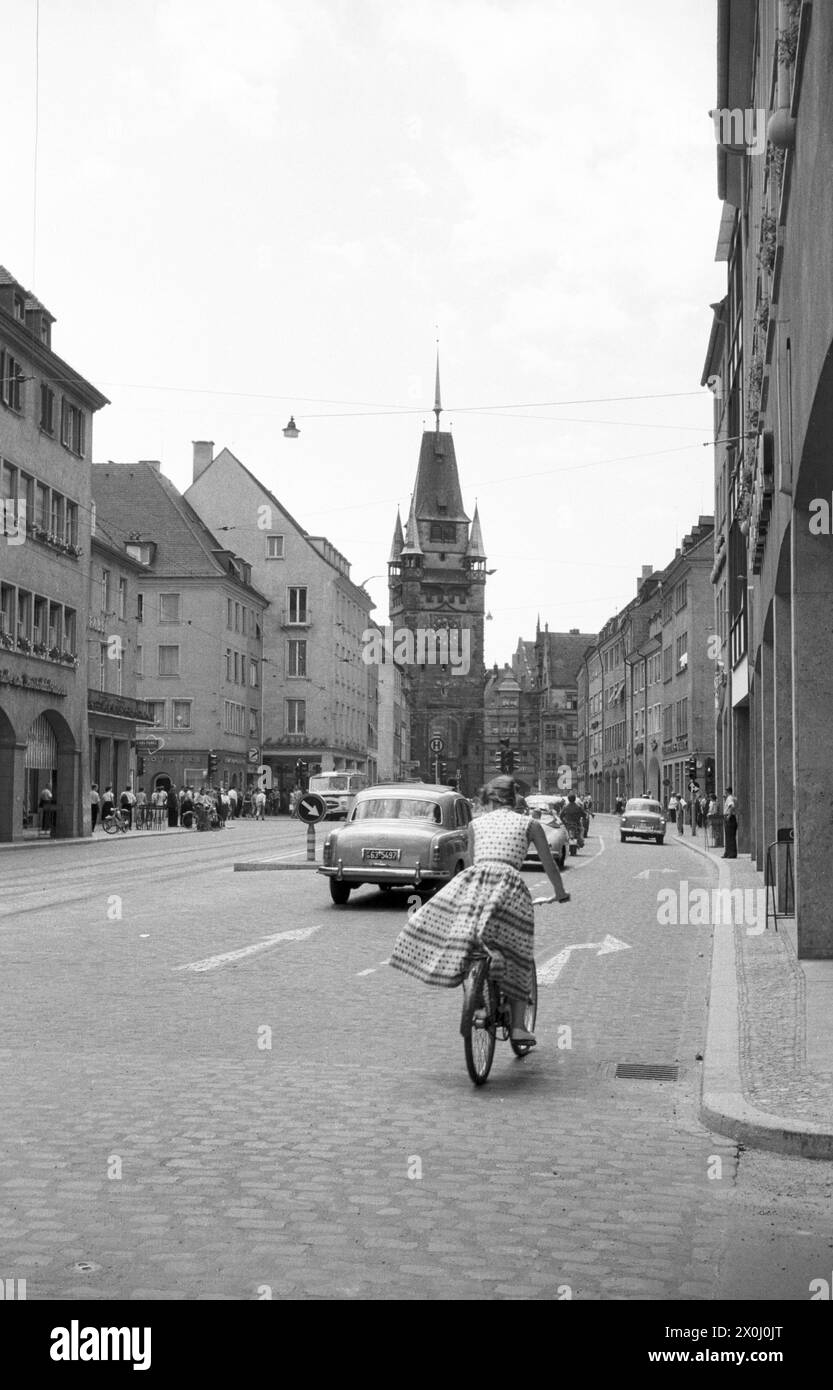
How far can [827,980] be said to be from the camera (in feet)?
42.8

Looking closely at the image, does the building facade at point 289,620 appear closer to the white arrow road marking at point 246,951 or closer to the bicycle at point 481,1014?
the white arrow road marking at point 246,951

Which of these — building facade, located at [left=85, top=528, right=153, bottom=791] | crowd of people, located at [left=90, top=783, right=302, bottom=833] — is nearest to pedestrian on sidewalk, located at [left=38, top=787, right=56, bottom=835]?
crowd of people, located at [left=90, top=783, right=302, bottom=833]

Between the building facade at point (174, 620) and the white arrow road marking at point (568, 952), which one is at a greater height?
the building facade at point (174, 620)

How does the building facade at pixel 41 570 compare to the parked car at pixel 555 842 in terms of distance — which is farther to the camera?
the building facade at pixel 41 570

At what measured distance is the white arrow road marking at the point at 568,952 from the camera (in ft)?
46.0

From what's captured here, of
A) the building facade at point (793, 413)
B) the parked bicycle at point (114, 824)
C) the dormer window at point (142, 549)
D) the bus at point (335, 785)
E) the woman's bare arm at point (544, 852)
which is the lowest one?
the parked bicycle at point (114, 824)

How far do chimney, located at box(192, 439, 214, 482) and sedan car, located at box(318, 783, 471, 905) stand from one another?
7247 centimetres

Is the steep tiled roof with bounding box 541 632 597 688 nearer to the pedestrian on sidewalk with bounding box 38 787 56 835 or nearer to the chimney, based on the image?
the chimney

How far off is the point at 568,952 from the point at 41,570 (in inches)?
1305

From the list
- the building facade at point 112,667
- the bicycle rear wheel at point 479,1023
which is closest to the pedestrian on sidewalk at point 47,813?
the building facade at point 112,667

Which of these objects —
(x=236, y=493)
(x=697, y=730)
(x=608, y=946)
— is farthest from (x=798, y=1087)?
(x=236, y=493)

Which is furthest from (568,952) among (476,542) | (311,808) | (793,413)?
(476,542)

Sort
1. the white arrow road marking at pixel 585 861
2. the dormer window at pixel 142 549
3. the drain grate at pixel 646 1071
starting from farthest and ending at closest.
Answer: the dormer window at pixel 142 549 → the white arrow road marking at pixel 585 861 → the drain grate at pixel 646 1071
